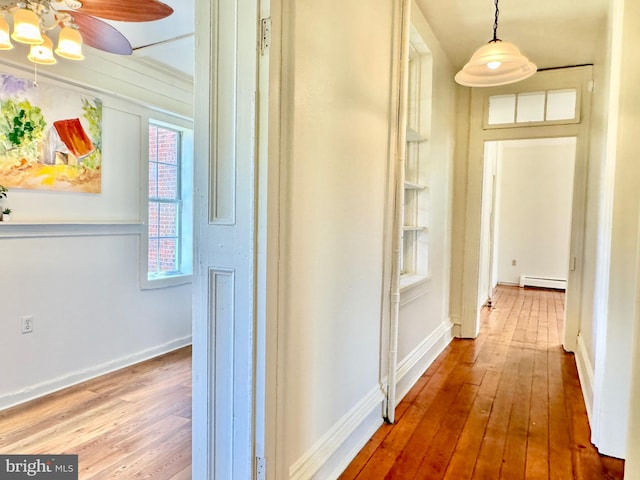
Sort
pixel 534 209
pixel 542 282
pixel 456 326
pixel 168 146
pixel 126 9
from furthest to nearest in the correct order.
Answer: pixel 534 209 < pixel 542 282 < pixel 456 326 < pixel 168 146 < pixel 126 9

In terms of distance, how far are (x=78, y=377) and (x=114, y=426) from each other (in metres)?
0.90

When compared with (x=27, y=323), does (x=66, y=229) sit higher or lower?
higher

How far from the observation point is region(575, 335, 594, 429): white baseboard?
2580 mm

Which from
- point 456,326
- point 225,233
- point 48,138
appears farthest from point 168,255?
point 456,326

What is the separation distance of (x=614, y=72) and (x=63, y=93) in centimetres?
350

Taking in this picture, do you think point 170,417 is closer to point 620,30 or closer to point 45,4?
point 45,4

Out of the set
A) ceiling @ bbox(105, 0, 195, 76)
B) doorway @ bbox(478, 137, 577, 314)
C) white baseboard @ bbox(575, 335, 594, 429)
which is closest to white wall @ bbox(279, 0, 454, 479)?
ceiling @ bbox(105, 0, 195, 76)

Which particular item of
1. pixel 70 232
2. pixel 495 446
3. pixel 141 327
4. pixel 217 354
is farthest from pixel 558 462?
pixel 70 232

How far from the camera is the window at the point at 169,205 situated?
3863 mm

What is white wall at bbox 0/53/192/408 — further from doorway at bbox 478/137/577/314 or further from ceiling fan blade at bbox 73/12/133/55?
doorway at bbox 478/137/577/314

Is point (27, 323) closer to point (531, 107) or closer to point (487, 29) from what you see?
point (487, 29)

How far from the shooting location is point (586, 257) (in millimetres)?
3514

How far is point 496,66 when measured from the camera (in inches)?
92.4

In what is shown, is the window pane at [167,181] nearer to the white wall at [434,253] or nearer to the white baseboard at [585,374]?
the white wall at [434,253]
